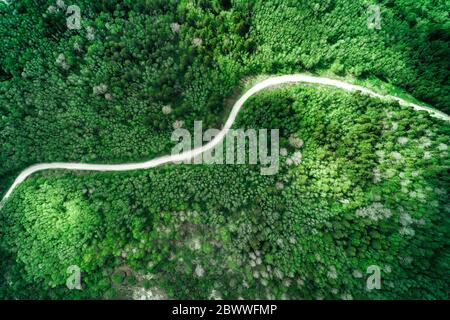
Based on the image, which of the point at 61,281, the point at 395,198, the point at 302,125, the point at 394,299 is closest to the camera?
the point at 394,299

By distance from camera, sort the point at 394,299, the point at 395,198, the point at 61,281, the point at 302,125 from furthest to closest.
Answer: the point at 302,125, the point at 61,281, the point at 395,198, the point at 394,299

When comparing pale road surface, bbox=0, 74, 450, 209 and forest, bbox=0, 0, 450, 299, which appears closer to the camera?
forest, bbox=0, 0, 450, 299

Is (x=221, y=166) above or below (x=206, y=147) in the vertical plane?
below

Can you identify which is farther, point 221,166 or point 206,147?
point 206,147

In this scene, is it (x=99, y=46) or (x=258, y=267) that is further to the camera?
(x=99, y=46)

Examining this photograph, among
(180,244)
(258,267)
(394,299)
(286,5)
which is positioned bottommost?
(394,299)

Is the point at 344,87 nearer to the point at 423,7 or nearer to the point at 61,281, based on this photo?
the point at 423,7

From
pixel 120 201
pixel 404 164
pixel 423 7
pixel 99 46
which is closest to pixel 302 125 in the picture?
pixel 404 164

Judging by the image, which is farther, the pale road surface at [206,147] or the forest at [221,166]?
the pale road surface at [206,147]
